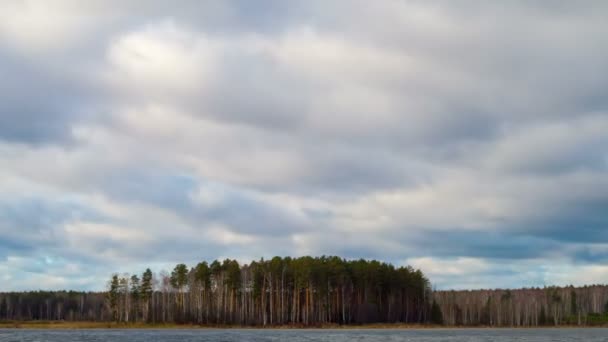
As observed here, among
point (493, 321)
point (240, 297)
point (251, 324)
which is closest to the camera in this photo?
point (251, 324)

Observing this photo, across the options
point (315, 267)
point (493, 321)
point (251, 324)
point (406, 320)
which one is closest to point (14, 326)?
point (251, 324)

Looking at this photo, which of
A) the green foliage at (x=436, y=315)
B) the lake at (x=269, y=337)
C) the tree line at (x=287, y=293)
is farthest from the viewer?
the green foliage at (x=436, y=315)

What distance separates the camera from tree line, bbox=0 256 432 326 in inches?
5522

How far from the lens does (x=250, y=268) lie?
149 metres

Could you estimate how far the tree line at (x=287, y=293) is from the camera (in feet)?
460

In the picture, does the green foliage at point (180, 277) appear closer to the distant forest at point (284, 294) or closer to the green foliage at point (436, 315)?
the distant forest at point (284, 294)

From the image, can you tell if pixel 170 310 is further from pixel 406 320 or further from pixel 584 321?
pixel 584 321

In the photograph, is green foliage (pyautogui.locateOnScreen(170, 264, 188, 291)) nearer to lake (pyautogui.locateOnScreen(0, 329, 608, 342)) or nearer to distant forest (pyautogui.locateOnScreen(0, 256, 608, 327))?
distant forest (pyautogui.locateOnScreen(0, 256, 608, 327))

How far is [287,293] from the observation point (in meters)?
145

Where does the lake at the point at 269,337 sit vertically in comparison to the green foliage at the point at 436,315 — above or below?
above

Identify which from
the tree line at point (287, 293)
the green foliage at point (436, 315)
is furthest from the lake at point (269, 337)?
the green foliage at point (436, 315)

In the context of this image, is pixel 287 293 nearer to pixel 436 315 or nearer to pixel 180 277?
pixel 180 277

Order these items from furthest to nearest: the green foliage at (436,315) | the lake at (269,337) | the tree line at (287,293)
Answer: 1. the green foliage at (436,315)
2. the tree line at (287,293)
3. the lake at (269,337)

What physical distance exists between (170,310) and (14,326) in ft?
103
